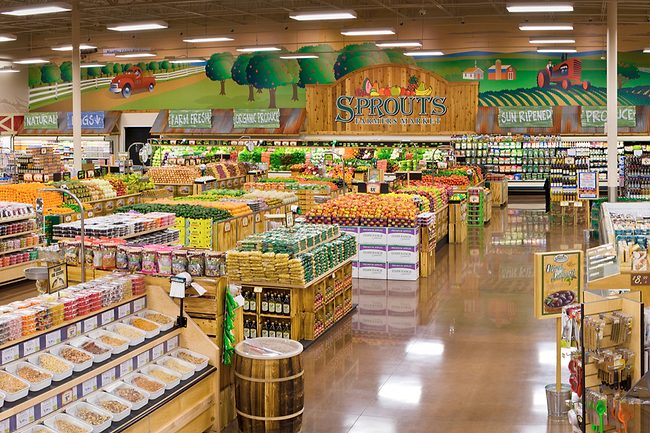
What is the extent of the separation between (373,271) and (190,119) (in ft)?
59.1

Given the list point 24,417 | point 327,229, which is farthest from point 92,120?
point 24,417

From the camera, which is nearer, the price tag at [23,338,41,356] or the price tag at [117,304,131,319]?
the price tag at [23,338,41,356]

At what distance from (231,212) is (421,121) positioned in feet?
46.2

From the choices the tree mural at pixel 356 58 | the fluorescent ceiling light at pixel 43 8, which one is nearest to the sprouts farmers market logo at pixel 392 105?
the tree mural at pixel 356 58

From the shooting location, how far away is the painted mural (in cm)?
2672

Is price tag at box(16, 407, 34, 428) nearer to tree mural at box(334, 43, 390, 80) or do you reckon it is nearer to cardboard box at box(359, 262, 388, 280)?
cardboard box at box(359, 262, 388, 280)

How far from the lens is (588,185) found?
17.1 metres

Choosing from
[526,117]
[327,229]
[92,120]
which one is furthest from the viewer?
[92,120]

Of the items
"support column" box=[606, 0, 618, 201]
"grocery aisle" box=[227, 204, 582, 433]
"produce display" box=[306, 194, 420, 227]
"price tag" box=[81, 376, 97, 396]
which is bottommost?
"grocery aisle" box=[227, 204, 582, 433]

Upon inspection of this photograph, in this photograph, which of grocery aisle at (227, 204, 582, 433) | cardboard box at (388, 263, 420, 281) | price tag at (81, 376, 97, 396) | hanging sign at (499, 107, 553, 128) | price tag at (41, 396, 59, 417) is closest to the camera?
price tag at (41, 396, 59, 417)

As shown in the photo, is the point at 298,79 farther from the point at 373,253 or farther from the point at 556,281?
the point at 556,281

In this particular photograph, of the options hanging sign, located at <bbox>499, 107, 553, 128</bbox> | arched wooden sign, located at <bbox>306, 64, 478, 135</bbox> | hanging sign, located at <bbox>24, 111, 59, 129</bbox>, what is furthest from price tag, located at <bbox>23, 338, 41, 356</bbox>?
hanging sign, located at <bbox>24, 111, 59, 129</bbox>

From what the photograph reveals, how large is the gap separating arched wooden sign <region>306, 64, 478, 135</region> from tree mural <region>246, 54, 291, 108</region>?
233 cm

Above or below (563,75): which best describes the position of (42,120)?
below
